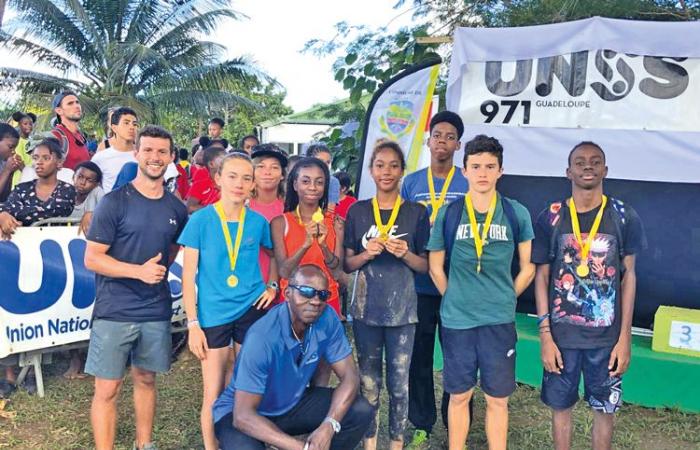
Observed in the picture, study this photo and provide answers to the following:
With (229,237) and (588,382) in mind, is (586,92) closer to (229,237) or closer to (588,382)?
(588,382)

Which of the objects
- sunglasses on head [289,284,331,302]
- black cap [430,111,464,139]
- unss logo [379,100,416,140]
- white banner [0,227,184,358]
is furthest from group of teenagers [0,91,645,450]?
unss logo [379,100,416,140]

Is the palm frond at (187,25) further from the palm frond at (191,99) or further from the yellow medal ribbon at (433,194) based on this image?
the yellow medal ribbon at (433,194)

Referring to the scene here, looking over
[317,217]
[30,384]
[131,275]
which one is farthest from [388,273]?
[30,384]

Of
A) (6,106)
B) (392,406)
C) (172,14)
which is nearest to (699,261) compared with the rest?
(392,406)

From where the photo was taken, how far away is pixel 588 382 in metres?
3.42

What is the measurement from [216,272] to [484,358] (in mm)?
1529

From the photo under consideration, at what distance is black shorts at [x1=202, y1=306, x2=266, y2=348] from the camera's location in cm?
346

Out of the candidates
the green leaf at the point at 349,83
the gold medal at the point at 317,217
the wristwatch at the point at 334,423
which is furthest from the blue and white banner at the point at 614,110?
the wristwatch at the point at 334,423

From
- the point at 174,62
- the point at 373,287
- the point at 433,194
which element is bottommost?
the point at 373,287

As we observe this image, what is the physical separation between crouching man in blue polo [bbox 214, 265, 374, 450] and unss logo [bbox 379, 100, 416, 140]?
3076mm

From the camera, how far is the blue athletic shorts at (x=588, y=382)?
133 inches

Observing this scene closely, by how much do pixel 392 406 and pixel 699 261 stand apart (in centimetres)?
335

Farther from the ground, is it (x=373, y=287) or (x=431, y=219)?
(x=431, y=219)

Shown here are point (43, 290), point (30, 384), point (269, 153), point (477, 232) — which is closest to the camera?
point (477, 232)
